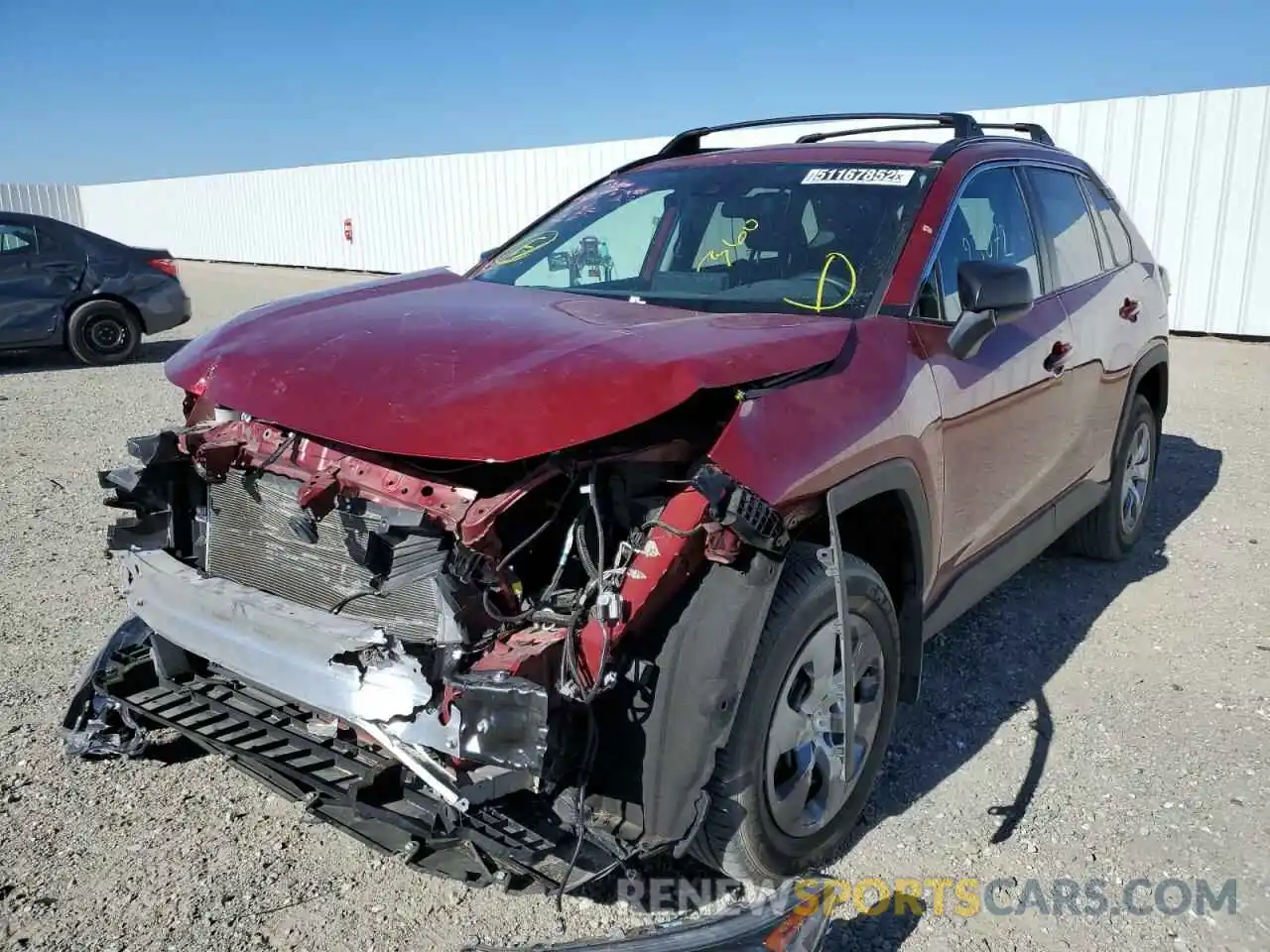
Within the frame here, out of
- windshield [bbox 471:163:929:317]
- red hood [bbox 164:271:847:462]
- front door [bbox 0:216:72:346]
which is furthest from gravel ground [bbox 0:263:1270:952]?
front door [bbox 0:216:72:346]

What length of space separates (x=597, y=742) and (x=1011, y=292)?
1767mm

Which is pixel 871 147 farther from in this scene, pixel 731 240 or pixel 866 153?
pixel 731 240

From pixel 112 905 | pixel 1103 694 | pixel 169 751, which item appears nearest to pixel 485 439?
pixel 112 905

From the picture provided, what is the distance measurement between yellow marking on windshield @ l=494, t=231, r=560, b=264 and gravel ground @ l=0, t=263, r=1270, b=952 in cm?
215

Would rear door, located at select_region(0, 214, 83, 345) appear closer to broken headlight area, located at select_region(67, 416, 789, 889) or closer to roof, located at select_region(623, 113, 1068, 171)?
roof, located at select_region(623, 113, 1068, 171)

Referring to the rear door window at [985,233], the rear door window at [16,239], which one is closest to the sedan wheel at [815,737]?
the rear door window at [985,233]

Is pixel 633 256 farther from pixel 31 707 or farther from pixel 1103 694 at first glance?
pixel 31 707

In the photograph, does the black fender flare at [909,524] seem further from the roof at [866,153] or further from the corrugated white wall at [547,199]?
the corrugated white wall at [547,199]

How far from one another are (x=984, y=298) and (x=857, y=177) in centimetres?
81

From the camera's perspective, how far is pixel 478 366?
2.38 metres

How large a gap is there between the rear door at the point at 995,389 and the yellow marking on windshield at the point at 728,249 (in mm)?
666

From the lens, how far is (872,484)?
262 cm

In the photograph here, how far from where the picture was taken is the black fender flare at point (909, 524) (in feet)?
8.23

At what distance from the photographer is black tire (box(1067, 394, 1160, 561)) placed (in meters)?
4.83
